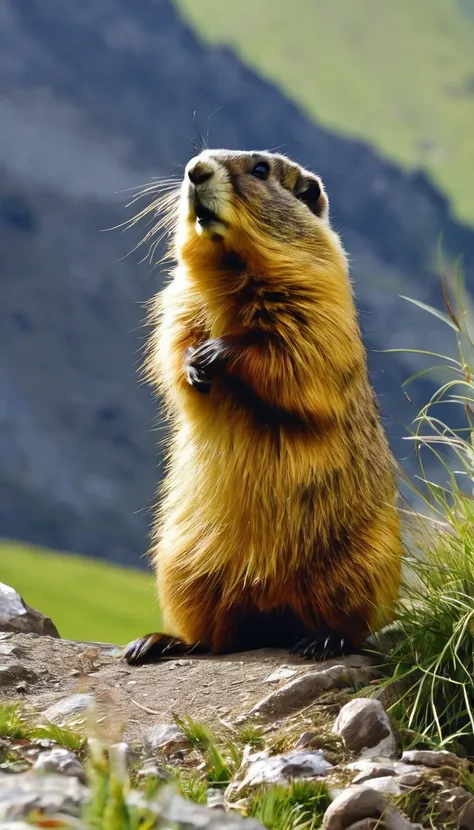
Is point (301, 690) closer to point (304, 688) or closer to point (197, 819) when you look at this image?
point (304, 688)

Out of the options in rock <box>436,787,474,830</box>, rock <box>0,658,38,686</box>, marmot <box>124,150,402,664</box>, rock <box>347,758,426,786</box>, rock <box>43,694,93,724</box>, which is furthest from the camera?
marmot <box>124,150,402,664</box>

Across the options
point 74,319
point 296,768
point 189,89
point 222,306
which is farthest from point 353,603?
point 189,89

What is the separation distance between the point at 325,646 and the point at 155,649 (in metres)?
1.08

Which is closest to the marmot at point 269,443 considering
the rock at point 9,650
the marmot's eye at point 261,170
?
the marmot's eye at point 261,170

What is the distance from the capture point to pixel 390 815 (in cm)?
354

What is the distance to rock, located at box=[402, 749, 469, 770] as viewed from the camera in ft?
13.2

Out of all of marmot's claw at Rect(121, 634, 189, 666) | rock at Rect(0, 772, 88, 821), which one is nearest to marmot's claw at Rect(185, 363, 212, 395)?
marmot's claw at Rect(121, 634, 189, 666)

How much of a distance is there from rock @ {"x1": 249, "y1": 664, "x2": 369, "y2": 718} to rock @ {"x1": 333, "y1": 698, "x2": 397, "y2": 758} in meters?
0.32

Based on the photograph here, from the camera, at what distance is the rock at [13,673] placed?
5117mm

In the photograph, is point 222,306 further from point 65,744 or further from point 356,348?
point 65,744

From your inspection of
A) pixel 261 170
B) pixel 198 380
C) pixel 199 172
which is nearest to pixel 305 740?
pixel 198 380

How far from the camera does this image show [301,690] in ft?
15.2

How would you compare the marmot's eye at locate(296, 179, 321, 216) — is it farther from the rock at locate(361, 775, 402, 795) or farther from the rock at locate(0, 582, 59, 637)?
the rock at locate(361, 775, 402, 795)

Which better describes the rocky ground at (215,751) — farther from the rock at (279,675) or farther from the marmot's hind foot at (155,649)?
the marmot's hind foot at (155,649)
